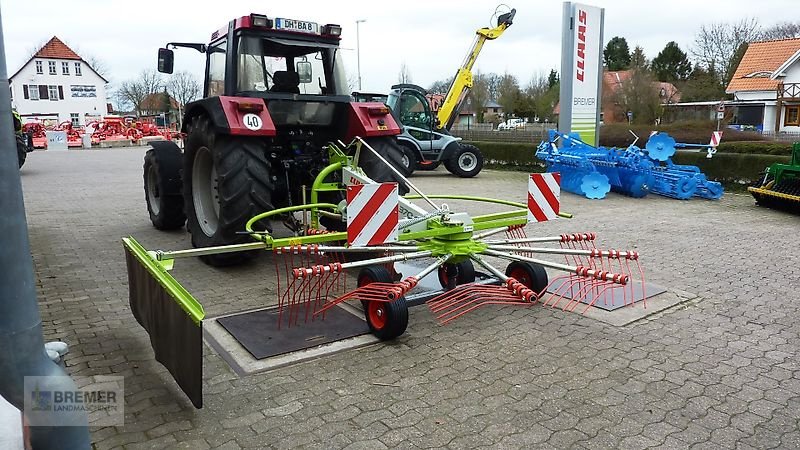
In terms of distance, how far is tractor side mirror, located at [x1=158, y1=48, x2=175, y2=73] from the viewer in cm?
694

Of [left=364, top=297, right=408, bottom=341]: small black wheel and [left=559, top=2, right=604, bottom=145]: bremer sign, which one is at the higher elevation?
[left=559, top=2, right=604, bottom=145]: bremer sign

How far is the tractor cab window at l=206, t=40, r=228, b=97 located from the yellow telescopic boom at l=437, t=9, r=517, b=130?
403 inches

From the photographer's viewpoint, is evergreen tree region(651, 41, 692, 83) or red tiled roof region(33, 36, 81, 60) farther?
red tiled roof region(33, 36, 81, 60)

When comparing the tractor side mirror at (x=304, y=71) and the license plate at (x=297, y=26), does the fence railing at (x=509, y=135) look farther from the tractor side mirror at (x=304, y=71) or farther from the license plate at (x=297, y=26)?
the license plate at (x=297, y=26)

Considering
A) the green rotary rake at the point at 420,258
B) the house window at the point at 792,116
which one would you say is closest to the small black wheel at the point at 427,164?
the green rotary rake at the point at 420,258

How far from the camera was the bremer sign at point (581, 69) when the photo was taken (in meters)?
12.7

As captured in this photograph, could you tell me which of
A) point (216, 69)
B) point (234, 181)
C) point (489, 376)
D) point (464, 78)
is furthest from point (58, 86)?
point (489, 376)

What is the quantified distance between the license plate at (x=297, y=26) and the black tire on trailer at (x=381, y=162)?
129 cm

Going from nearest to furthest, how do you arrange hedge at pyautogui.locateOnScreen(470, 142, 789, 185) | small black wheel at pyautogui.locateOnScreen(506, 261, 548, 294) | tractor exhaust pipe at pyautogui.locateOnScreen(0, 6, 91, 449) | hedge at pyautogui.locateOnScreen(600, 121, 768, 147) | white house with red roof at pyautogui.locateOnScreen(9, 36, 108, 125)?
1. tractor exhaust pipe at pyautogui.locateOnScreen(0, 6, 91, 449)
2. small black wheel at pyautogui.locateOnScreen(506, 261, 548, 294)
3. hedge at pyautogui.locateOnScreen(470, 142, 789, 185)
4. hedge at pyautogui.locateOnScreen(600, 121, 768, 147)
5. white house with red roof at pyautogui.locateOnScreen(9, 36, 108, 125)

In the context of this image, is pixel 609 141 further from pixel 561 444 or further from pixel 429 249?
pixel 561 444

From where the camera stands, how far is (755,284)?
5.38 meters

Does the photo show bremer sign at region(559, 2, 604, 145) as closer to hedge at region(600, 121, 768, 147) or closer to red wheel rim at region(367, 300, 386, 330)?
hedge at region(600, 121, 768, 147)

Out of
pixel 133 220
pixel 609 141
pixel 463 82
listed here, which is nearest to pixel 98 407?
pixel 133 220

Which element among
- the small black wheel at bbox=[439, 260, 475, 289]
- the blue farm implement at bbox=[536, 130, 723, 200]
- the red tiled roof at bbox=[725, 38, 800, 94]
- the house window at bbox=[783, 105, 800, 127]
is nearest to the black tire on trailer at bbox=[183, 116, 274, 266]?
the small black wheel at bbox=[439, 260, 475, 289]
